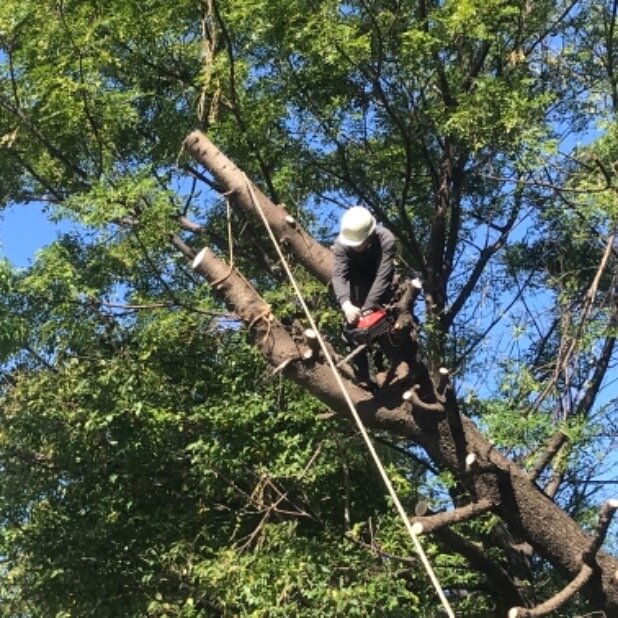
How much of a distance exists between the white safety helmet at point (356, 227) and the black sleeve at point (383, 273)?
0.35 feet

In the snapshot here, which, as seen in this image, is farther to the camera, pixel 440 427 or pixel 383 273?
pixel 440 427

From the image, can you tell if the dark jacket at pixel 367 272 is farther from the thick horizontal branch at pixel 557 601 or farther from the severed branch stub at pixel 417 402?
the thick horizontal branch at pixel 557 601

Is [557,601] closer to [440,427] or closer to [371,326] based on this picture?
[440,427]

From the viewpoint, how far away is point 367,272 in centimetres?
553

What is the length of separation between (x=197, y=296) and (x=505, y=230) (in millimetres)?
3925

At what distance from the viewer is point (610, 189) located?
6949 millimetres

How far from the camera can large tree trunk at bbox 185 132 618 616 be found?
17.5 ft

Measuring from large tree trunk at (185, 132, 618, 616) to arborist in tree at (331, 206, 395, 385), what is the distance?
296 millimetres

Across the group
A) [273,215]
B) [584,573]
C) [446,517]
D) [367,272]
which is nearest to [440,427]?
[446,517]

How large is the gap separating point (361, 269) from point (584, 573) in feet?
7.04

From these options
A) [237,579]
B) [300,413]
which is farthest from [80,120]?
[237,579]

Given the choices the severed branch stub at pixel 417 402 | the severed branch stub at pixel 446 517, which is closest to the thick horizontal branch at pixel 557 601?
the severed branch stub at pixel 446 517

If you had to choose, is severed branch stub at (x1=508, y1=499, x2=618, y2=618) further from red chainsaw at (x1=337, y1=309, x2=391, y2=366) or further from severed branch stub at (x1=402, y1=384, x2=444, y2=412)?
red chainsaw at (x1=337, y1=309, x2=391, y2=366)

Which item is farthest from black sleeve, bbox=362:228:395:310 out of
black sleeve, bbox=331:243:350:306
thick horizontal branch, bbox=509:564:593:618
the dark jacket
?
thick horizontal branch, bbox=509:564:593:618
